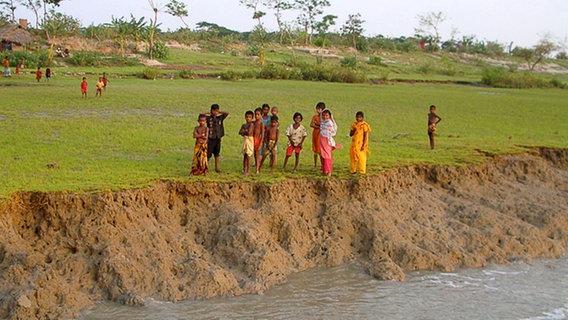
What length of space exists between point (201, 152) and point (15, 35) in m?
35.3

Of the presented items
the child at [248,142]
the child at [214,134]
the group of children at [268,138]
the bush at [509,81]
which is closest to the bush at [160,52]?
the bush at [509,81]

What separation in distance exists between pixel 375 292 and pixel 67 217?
166 inches

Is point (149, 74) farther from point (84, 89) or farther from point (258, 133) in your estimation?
point (258, 133)

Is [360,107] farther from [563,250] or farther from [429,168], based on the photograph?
[563,250]

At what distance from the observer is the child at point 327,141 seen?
11.0 m

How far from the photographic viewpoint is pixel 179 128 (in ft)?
53.5

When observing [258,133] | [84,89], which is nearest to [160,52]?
[84,89]

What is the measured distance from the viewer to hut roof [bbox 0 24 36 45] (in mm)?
40844

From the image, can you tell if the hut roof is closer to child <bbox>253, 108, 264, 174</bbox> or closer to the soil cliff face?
child <bbox>253, 108, 264, 174</bbox>

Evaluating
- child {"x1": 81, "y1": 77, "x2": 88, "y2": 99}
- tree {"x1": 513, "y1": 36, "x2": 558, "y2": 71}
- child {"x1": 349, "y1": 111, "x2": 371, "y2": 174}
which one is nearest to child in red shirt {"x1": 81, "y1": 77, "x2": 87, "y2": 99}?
child {"x1": 81, "y1": 77, "x2": 88, "y2": 99}

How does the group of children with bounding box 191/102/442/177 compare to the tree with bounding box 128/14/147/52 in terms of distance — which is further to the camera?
the tree with bounding box 128/14/147/52

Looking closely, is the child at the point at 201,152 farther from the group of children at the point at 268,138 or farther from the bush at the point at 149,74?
the bush at the point at 149,74

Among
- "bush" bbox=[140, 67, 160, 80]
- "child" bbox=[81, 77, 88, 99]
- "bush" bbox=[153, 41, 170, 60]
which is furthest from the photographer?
"bush" bbox=[153, 41, 170, 60]

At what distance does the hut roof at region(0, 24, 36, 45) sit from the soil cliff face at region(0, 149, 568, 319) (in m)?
35.6
